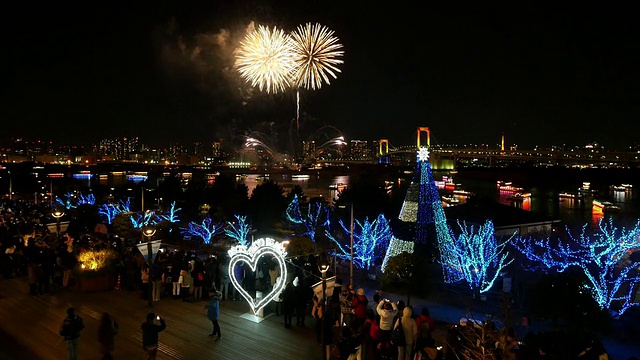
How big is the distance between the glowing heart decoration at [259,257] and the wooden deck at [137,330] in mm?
369

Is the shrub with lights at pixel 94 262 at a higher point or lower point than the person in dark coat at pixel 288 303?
higher

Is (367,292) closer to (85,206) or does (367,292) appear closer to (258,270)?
(258,270)

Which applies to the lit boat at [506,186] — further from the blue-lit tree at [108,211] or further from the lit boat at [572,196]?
the blue-lit tree at [108,211]

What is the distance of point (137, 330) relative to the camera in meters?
8.73

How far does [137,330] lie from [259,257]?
2537mm

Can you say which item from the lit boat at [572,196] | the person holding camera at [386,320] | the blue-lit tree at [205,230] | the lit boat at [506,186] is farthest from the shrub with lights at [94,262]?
the lit boat at [506,186]

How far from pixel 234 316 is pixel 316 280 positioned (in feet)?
7.00

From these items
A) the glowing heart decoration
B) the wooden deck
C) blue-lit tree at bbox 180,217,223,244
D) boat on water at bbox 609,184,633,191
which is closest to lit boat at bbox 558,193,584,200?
boat on water at bbox 609,184,633,191

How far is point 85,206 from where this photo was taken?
21.9 meters

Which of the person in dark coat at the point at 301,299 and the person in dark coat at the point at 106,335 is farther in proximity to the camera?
the person in dark coat at the point at 301,299

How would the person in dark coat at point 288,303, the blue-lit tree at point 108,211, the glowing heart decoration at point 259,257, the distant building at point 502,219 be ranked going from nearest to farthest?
the person in dark coat at point 288,303, the glowing heart decoration at point 259,257, the distant building at point 502,219, the blue-lit tree at point 108,211

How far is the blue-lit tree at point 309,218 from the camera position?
76.2 feet

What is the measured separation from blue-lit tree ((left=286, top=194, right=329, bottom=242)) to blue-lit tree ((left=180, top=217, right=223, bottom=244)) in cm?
349

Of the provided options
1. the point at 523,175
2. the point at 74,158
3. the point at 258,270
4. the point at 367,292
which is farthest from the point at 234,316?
the point at 74,158
